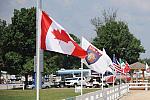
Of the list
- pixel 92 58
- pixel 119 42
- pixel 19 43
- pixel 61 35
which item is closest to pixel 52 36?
pixel 61 35

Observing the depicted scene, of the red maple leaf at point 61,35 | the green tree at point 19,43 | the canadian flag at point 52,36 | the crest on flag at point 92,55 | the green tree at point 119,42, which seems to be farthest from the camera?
the green tree at point 119,42

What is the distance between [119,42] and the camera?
263ft

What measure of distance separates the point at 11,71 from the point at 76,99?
45.7 metres

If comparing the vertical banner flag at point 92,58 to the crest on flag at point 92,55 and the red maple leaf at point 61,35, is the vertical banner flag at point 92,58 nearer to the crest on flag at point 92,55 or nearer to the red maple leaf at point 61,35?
the crest on flag at point 92,55

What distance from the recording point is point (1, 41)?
188ft

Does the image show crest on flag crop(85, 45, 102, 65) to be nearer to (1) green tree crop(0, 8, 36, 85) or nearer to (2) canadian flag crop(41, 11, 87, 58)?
(2) canadian flag crop(41, 11, 87, 58)

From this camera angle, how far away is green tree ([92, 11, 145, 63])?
79750 millimetres

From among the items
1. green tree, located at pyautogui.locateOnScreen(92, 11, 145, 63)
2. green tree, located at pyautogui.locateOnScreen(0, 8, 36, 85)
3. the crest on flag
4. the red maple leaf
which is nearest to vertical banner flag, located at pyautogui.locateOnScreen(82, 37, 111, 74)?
the crest on flag

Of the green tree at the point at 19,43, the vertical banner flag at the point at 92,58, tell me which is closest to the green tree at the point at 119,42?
the green tree at the point at 19,43

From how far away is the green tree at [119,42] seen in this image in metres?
79.8

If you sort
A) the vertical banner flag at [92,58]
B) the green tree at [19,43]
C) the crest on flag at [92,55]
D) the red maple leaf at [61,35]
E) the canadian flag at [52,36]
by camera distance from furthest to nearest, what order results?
the green tree at [19,43] < the crest on flag at [92,55] < the vertical banner flag at [92,58] < the red maple leaf at [61,35] < the canadian flag at [52,36]

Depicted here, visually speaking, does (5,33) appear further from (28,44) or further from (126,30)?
(126,30)

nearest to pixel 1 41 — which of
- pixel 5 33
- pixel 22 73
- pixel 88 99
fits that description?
pixel 5 33

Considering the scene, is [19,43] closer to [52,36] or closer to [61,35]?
[61,35]
